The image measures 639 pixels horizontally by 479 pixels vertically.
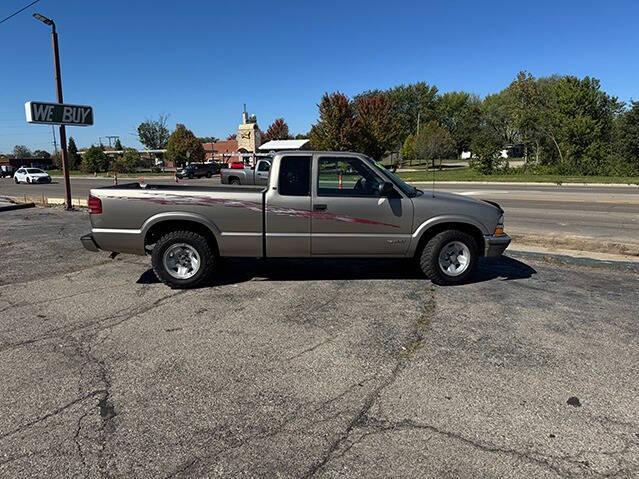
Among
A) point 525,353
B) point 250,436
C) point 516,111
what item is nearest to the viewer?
point 250,436

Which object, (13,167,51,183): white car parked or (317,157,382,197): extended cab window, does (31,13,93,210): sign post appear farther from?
(13,167,51,183): white car parked

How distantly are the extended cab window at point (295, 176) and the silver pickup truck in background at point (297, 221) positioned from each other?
0.01m

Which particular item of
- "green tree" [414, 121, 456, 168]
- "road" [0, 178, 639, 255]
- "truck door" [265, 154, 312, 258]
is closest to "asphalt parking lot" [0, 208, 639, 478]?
"truck door" [265, 154, 312, 258]

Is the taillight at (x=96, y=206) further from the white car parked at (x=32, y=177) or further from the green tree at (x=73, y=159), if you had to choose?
the green tree at (x=73, y=159)

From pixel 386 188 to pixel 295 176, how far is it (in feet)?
4.01

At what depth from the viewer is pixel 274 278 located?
668 cm

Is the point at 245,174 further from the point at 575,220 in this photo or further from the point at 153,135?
the point at 153,135

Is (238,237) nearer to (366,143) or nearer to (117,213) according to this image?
(117,213)

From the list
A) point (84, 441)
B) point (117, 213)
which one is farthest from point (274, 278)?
point (84, 441)

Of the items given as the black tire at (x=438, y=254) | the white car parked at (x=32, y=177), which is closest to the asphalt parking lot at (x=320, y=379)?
the black tire at (x=438, y=254)

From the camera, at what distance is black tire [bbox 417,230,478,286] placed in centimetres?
618

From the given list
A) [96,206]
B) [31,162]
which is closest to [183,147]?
[31,162]

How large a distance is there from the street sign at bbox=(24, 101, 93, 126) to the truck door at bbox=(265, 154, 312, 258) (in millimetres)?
11028

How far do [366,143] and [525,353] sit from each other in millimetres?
46390
